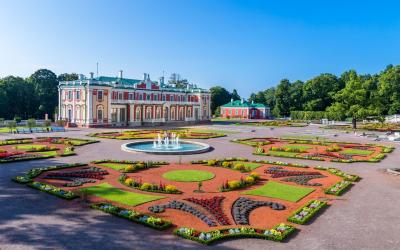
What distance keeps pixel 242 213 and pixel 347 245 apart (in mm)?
4615

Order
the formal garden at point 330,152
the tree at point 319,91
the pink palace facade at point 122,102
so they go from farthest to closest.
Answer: the tree at point 319,91 → the pink palace facade at point 122,102 → the formal garden at point 330,152

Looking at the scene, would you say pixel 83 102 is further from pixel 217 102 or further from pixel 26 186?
pixel 217 102

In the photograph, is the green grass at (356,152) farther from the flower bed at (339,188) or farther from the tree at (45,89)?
the tree at (45,89)

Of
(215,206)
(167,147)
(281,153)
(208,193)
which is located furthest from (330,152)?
(215,206)

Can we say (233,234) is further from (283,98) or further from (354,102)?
(283,98)

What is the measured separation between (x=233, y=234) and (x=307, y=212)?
4363mm

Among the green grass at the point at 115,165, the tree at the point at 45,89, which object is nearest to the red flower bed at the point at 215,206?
the green grass at the point at 115,165

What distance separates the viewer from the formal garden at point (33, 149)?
28.5 m

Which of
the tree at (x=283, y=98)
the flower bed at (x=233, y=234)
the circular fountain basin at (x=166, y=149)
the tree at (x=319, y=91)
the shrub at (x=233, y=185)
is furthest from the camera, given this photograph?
the tree at (x=283, y=98)

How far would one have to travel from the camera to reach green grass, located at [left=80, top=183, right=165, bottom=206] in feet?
55.9

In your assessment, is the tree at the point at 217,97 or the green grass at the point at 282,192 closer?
the green grass at the point at 282,192

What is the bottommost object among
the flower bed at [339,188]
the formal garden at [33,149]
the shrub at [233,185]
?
the flower bed at [339,188]

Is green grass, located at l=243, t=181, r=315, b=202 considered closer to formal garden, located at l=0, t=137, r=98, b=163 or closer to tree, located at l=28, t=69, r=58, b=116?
formal garden, located at l=0, t=137, r=98, b=163

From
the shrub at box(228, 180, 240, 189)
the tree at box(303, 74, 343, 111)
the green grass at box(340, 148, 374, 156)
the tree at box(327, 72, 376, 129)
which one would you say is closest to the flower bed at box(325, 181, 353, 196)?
the shrub at box(228, 180, 240, 189)
